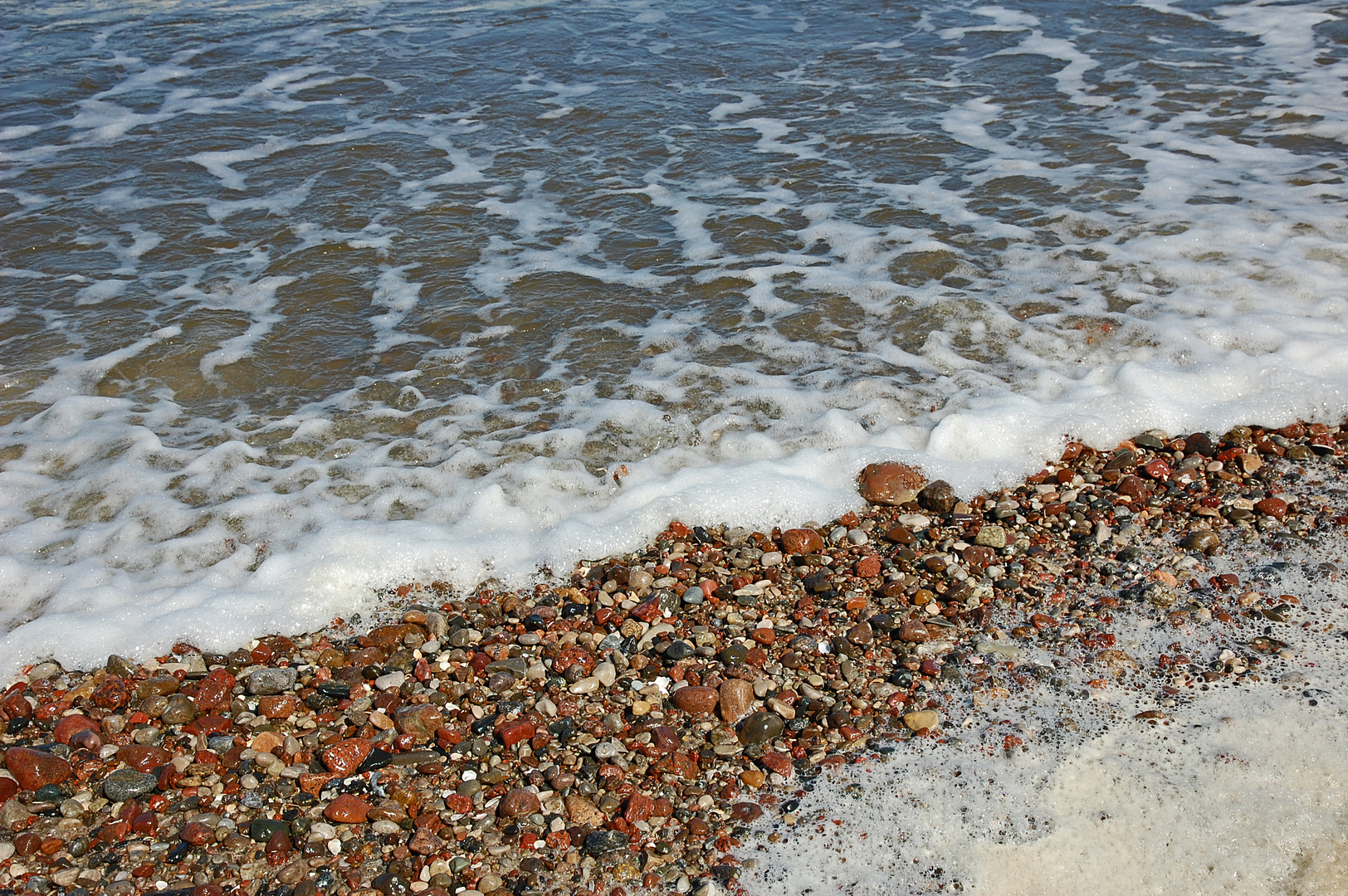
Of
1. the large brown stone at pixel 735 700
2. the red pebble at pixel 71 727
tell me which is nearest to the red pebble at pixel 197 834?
the red pebble at pixel 71 727

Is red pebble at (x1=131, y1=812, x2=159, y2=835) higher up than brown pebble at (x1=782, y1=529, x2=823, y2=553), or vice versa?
brown pebble at (x1=782, y1=529, x2=823, y2=553)

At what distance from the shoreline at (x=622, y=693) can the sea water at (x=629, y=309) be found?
208mm

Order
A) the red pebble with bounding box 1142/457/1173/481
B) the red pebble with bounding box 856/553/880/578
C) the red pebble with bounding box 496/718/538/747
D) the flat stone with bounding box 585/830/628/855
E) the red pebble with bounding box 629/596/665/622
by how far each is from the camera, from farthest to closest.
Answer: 1. the red pebble with bounding box 1142/457/1173/481
2. the red pebble with bounding box 856/553/880/578
3. the red pebble with bounding box 629/596/665/622
4. the red pebble with bounding box 496/718/538/747
5. the flat stone with bounding box 585/830/628/855

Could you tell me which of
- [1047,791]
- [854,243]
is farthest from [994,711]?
[854,243]

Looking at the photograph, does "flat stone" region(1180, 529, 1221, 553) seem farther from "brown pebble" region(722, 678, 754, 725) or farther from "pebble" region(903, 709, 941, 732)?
"brown pebble" region(722, 678, 754, 725)

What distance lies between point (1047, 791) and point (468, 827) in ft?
5.25

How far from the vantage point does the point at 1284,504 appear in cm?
359

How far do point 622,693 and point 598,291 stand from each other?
120 inches

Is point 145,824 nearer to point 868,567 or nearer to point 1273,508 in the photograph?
point 868,567

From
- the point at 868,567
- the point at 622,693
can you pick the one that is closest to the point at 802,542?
the point at 868,567

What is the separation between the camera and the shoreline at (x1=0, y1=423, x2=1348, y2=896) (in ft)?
8.46

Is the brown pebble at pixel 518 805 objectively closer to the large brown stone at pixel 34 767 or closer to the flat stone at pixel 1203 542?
the large brown stone at pixel 34 767

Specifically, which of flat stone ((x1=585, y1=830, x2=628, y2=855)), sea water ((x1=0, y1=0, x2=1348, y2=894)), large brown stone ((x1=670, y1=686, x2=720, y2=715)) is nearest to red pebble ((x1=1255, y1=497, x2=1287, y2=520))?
sea water ((x1=0, y1=0, x2=1348, y2=894))

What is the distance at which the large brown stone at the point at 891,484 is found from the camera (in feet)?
12.6
